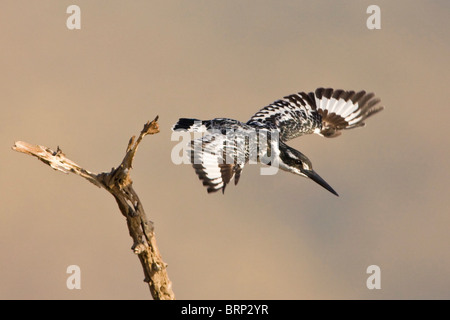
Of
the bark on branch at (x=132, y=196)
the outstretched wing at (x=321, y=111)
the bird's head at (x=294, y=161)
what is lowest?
the bark on branch at (x=132, y=196)

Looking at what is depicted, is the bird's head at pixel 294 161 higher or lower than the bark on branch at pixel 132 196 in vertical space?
higher

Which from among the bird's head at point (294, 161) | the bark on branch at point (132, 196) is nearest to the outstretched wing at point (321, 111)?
the bird's head at point (294, 161)

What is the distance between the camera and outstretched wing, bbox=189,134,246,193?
162 inches

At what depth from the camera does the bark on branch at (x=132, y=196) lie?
11.0ft

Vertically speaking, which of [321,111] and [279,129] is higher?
[321,111]

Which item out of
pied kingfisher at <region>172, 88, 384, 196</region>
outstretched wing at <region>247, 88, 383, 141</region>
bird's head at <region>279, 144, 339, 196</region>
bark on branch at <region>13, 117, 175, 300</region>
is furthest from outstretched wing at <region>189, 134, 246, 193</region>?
outstretched wing at <region>247, 88, 383, 141</region>

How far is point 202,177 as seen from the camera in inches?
161

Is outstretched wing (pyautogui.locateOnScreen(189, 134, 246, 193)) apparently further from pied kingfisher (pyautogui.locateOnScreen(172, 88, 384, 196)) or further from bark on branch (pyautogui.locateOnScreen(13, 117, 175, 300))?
bark on branch (pyautogui.locateOnScreen(13, 117, 175, 300))

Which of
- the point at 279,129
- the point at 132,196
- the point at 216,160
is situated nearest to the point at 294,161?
the point at 279,129

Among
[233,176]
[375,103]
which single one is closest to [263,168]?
[233,176]

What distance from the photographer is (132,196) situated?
3453 millimetres

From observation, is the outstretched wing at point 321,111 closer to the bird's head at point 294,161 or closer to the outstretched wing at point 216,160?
the bird's head at point 294,161

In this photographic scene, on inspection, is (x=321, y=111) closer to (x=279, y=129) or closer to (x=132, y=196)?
(x=279, y=129)

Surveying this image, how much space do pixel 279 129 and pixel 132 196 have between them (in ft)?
6.85
